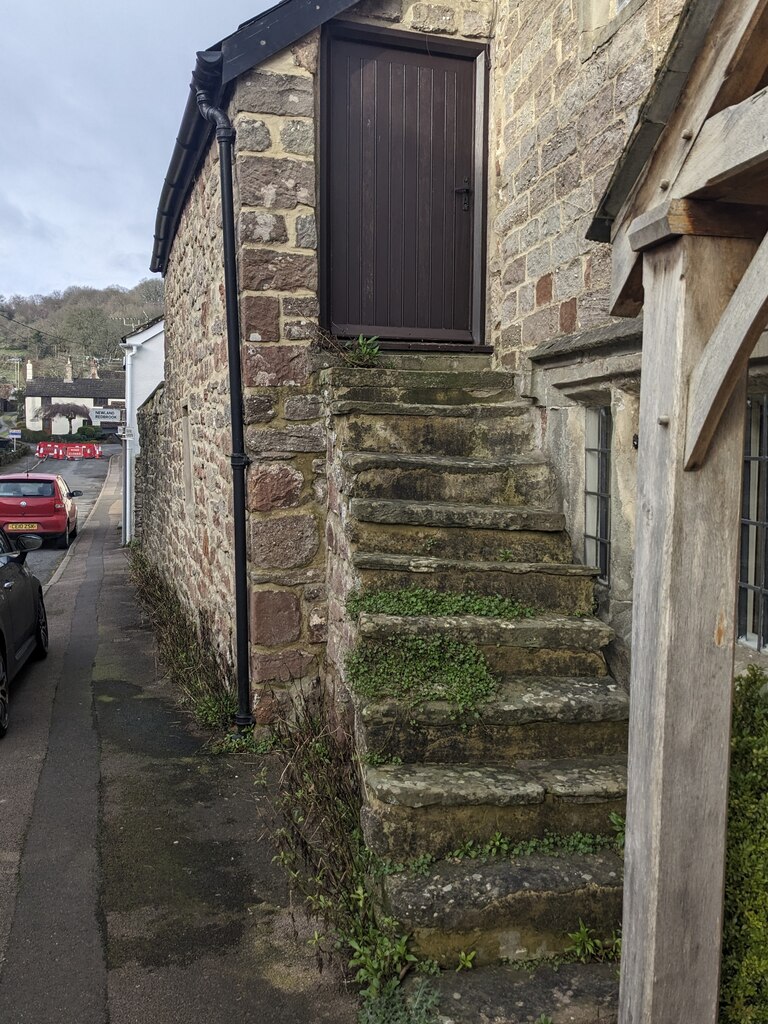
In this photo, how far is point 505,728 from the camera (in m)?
3.41

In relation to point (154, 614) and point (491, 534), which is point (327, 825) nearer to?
point (491, 534)

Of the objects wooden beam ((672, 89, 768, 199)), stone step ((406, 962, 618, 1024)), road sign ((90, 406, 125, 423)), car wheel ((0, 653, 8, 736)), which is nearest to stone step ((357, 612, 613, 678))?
stone step ((406, 962, 618, 1024))

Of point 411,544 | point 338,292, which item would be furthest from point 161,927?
point 338,292

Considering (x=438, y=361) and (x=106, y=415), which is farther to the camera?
(x=106, y=415)

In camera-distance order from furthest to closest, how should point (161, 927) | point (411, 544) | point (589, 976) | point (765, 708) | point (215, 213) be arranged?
point (215, 213) < point (411, 544) < point (161, 927) < point (589, 976) < point (765, 708)

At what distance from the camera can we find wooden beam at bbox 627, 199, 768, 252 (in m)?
1.98

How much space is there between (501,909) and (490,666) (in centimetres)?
109

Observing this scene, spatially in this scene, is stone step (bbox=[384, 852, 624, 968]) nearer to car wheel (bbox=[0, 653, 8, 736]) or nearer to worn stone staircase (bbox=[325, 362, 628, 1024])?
worn stone staircase (bbox=[325, 362, 628, 1024])

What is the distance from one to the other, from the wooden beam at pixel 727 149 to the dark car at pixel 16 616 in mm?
5199

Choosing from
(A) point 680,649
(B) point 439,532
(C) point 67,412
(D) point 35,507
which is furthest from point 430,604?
(C) point 67,412

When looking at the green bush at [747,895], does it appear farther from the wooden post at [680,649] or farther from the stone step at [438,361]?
the stone step at [438,361]

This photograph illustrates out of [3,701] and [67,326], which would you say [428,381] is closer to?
[3,701]

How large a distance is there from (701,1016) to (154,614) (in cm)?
708

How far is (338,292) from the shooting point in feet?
18.0
